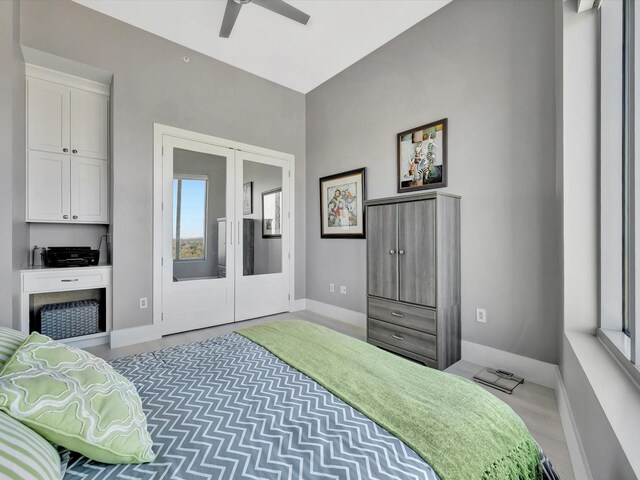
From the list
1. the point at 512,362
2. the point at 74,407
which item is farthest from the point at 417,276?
the point at 74,407

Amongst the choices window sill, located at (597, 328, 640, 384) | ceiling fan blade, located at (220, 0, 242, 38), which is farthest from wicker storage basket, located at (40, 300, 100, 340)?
window sill, located at (597, 328, 640, 384)

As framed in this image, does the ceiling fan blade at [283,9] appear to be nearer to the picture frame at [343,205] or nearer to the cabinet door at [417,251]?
the picture frame at [343,205]

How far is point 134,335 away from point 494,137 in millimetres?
3943

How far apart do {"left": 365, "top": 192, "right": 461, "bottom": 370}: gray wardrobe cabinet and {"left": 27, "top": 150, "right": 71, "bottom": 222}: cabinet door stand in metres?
3.09

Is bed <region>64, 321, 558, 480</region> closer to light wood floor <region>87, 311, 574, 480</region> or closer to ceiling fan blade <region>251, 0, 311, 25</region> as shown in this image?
light wood floor <region>87, 311, 574, 480</region>

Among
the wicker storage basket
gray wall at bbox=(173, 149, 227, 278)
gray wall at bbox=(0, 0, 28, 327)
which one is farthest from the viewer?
gray wall at bbox=(173, 149, 227, 278)

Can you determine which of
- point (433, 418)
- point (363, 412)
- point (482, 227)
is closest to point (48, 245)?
point (363, 412)

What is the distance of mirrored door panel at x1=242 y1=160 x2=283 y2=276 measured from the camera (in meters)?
4.02

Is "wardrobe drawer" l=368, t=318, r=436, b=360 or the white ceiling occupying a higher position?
the white ceiling

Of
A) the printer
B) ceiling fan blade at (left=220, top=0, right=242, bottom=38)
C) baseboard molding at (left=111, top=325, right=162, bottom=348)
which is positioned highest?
ceiling fan blade at (left=220, top=0, right=242, bottom=38)

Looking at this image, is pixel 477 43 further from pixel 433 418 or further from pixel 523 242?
pixel 433 418

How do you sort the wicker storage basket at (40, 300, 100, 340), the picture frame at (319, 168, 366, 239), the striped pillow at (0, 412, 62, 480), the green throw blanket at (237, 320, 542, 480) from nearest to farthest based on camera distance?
the striped pillow at (0, 412, 62, 480)
the green throw blanket at (237, 320, 542, 480)
the wicker storage basket at (40, 300, 100, 340)
the picture frame at (319, 168, 366, 239)

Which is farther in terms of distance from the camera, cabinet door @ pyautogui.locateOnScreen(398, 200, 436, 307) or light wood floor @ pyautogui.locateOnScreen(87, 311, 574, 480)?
cabinet door @ pyautogui.locateOnScreen(398, 200, 436, 307)

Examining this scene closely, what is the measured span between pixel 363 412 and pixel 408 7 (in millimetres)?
3427
